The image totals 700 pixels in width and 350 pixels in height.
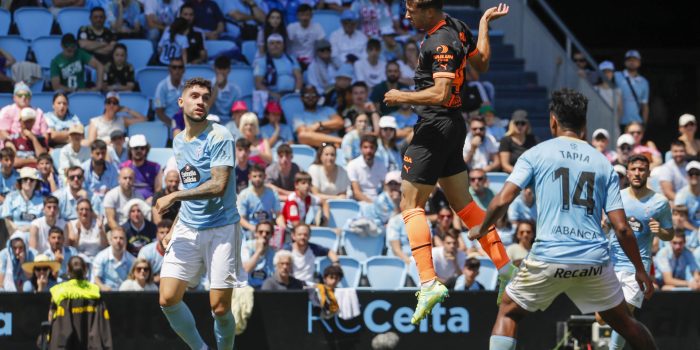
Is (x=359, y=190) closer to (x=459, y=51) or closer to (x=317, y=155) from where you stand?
(x=317, y=155)

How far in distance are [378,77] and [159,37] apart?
317 cm

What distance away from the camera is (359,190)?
16.3 metres

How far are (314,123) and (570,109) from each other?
30.7ft

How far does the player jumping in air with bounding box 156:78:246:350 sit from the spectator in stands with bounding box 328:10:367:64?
9264 mm

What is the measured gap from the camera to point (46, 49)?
1764 cm

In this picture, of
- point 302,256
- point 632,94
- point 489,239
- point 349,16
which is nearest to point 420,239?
point 489,239

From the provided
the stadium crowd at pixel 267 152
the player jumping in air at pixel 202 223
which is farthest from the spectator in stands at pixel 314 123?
the player jumping in air at pixel 202 223

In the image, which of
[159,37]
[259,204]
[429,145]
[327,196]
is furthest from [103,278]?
[429,145]

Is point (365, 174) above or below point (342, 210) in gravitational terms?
above

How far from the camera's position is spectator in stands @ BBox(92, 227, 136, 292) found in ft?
46.9

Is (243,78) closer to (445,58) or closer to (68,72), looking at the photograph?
(68,72)

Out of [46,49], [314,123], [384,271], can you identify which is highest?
[46,49]

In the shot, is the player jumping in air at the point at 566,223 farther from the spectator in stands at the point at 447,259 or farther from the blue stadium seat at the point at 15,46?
the blue stadium seat at the point at 15,46

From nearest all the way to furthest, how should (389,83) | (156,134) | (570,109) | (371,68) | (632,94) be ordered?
1. (570,109)
2. (156,134)
3. (389,83)
4. (371,68)
5. (632,94)
